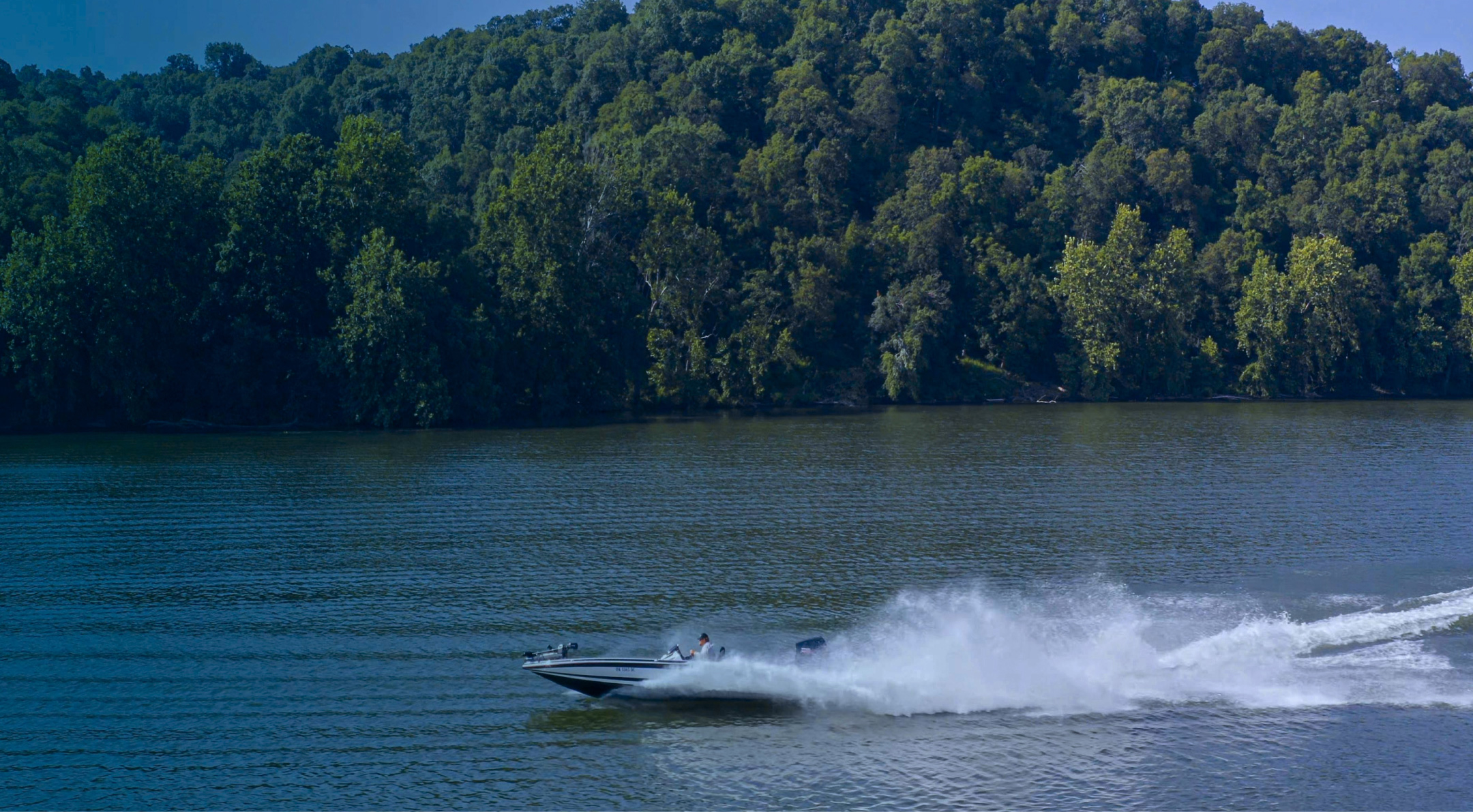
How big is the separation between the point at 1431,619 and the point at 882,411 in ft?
186

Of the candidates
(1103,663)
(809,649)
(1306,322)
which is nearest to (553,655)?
(809,649)

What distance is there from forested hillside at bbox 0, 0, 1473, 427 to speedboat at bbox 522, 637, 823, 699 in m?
49.9

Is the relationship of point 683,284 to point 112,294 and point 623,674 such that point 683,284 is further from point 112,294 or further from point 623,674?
point 623,674

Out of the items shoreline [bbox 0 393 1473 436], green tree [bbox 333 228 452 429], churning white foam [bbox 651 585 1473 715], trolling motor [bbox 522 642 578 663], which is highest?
green tree [bbox 333 228 452 429]

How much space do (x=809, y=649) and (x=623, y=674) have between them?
4017 mm

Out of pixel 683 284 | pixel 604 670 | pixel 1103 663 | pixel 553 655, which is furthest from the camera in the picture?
pixel 683 284

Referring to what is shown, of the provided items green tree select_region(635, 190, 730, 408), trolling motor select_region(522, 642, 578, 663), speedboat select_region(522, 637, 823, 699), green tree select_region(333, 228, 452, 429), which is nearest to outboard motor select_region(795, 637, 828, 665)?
speedboat select_region(522, 637, 823, 699)

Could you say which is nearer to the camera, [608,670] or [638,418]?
[608,670]

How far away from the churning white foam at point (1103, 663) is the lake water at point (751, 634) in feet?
0.33

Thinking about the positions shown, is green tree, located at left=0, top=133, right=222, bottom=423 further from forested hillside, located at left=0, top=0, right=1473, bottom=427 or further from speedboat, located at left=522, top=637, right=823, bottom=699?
speedboat, located at left=522, top=637, right=823, bottom=699

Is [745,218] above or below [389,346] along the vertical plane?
above

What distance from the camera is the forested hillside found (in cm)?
7219

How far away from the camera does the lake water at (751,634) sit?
2088cm

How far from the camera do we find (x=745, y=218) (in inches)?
3844
